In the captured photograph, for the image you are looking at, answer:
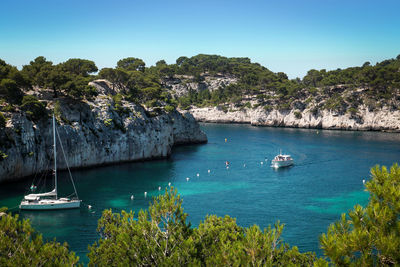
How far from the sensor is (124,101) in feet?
266

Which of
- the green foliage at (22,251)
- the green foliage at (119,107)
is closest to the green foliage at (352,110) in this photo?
the green foliage at (119,107)

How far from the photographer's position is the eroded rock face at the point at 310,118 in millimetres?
138250

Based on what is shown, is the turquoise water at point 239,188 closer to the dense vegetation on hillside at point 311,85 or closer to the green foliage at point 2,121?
the green foliage at point 2,121

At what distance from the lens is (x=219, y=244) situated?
20.1 meters

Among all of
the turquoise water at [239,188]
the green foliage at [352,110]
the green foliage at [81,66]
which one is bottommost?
the turquoise water at [239,188]

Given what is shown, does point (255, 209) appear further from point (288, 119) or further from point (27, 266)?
point (288, 119)

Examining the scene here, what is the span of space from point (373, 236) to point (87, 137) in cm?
5930

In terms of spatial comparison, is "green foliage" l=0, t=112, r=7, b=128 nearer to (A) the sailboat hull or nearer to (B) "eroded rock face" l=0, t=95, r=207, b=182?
(B) "eroded rock face" l=0, t=95, r=207, b=182

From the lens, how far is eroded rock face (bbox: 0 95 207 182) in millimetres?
54125

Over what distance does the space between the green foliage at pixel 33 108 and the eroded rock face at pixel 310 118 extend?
12123 cm

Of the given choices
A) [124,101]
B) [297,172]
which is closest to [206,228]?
[297,172]

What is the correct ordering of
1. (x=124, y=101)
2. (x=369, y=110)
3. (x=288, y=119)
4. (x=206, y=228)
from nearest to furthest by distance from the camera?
(x=206, y=228) → (x=124, y=101) → (x=369, y=110) → (x=288, y=119)

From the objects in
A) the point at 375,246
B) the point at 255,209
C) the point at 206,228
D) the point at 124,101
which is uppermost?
the point at 124,101

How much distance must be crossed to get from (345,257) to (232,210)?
32.1 m
